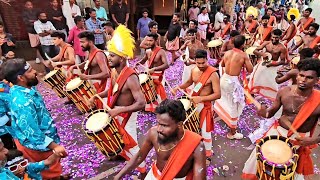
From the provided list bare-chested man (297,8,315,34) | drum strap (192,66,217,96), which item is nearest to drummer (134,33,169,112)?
drum strap (192,66,217,96)

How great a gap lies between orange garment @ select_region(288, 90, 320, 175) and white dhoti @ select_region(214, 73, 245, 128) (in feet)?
6.15

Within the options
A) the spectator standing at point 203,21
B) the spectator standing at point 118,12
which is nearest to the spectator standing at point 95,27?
the spectator standing at point 118,12

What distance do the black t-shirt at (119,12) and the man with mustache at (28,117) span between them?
7.77 m

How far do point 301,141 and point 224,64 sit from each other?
109 inches

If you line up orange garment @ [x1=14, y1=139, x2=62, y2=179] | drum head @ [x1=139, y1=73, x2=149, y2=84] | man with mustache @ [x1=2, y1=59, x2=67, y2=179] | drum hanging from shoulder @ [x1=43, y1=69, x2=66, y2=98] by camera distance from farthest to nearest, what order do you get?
drum hanging from shoulder @ [x1=43, y1=69, x2=66, y2=98], drum head @ [x1=139, y1=73, x2=149, y2=84], orange garment @ [x1=14, y1=139, x2=62, y2=179], man with mustache @ [x1=2, y1=59, x2=67, y2=179]

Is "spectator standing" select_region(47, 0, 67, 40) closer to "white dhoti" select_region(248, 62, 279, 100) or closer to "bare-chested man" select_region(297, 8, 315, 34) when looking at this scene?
"white dhoti" select_region(248, 62, 279, 100)

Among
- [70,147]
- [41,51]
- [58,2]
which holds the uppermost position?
[58,2]

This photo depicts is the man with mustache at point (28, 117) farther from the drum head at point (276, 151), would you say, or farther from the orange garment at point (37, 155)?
A: the drum head at point (276, 151)

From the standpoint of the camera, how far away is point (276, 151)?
2768mm

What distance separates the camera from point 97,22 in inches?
356

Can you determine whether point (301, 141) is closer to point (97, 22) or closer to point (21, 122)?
point (21, 122)

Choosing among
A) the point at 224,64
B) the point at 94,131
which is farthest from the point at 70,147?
the point at 224,64

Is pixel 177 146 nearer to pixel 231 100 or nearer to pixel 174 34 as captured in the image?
pixel 231 100

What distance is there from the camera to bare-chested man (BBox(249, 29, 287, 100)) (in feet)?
19.3
